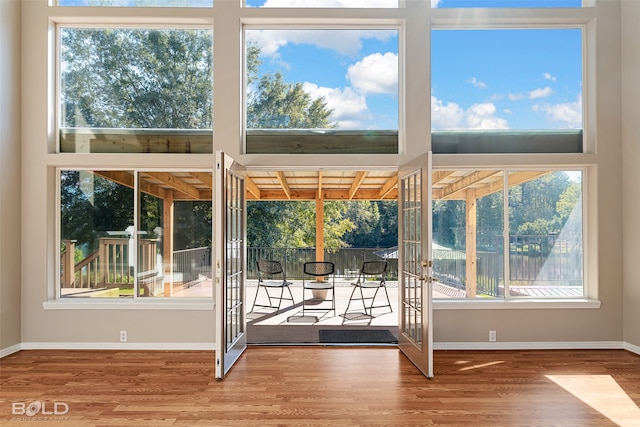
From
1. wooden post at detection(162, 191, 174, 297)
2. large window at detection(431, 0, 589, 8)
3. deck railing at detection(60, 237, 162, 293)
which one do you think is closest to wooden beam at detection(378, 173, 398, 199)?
large window at detection(431, 0, 589, 8)

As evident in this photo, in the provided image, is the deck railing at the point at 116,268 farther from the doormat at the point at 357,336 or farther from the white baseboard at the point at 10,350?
the doormat at the point at 357,336

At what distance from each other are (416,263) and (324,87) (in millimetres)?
2222

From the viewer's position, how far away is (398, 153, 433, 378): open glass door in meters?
3.65

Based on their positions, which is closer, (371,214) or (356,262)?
(356,262)

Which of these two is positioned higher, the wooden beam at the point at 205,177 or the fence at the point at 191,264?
the wooden beam at the point at 205,177

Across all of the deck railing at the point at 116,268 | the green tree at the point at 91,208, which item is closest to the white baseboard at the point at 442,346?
the deck railing at the point at 116,268

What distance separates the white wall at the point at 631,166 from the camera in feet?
14.0

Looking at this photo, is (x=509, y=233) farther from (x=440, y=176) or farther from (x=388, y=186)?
(x=388, y=186)

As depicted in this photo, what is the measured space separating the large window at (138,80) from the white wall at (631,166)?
4.51 meters

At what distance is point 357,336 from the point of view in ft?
16.3

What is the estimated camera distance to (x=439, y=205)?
4613mm

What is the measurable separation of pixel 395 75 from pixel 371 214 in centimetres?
952

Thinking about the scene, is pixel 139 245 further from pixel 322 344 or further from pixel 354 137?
pixel 354 137

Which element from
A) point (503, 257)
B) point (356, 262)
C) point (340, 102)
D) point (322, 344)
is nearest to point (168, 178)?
point (340, 102)
